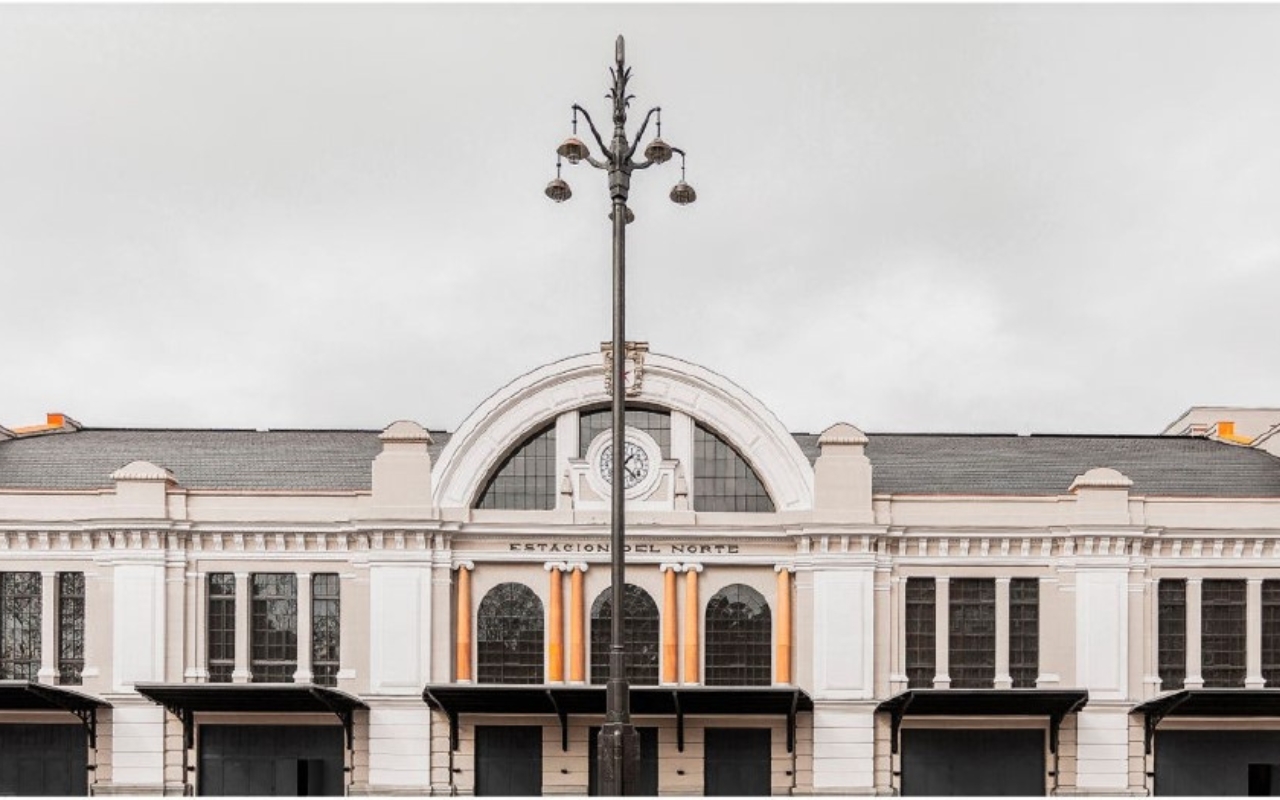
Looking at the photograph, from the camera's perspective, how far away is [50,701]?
28.4 metres

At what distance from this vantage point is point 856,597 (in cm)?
2970

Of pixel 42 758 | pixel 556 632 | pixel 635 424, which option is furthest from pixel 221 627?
pixel 635 424

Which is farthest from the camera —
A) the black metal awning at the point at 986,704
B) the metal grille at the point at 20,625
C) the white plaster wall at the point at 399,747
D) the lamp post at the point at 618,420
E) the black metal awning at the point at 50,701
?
the metal grille at the point at 20,625

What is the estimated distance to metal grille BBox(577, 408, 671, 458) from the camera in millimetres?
30516

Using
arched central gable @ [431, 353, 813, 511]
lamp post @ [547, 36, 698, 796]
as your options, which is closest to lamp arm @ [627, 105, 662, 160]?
lamp post @ [547, 36, 698, 796]

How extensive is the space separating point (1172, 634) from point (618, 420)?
19.0 m

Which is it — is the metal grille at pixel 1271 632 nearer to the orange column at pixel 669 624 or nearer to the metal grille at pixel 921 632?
the metal grille at pixel 921 632

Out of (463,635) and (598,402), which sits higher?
(598,402)

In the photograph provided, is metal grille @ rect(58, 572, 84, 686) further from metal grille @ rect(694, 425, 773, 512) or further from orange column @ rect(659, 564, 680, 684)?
metal grille @ rect(694, 425, 773, 512)

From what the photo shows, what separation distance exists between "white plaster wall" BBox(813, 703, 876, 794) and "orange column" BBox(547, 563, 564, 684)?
5.64 m

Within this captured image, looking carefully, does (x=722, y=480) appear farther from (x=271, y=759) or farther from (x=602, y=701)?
(x=271, y=759)

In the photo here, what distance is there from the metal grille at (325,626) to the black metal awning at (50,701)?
4470 mm


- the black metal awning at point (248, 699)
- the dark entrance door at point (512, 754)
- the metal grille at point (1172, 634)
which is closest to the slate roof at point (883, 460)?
the metal grille at point (1172, 634)

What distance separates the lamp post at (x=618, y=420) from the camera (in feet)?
51.4
